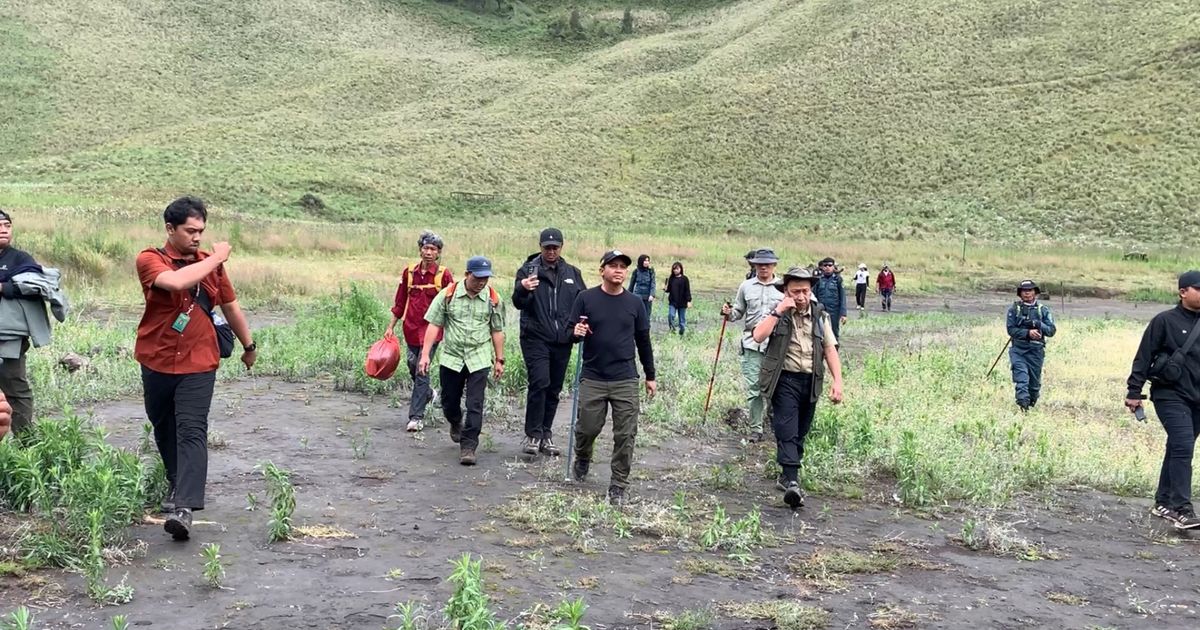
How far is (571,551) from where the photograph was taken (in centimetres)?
654

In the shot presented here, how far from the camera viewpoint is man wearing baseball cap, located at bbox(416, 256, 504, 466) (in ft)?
29.7

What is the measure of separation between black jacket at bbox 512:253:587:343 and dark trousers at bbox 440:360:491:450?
599 millimetres

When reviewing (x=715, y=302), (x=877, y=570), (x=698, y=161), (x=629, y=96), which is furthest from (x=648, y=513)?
(x=629, y=96)

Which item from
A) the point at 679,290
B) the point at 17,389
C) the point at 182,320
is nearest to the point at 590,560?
the point at 182,320

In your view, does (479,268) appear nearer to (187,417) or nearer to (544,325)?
(544,325)

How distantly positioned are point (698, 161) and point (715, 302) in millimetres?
42975

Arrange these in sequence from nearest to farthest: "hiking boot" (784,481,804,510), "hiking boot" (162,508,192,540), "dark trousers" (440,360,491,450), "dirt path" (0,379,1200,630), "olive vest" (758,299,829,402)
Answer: "dirt path" (0,379,1200,630)
"hiking boot" (162,508,192,540)
"hiking boot" (784,481,804,510)
"olive vest" (758,299,829,402)
"dark trousers" (440,360,491,450)

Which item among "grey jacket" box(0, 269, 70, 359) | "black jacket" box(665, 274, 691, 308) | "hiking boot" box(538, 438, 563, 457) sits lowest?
"hiking boot" box(538, 438, 563, 457)

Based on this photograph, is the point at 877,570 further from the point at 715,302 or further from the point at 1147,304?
the point at 1147,304

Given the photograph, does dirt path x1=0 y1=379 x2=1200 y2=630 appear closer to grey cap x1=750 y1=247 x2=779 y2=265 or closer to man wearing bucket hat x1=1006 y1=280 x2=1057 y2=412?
grey cap x1=750 y1=247 x2=779 y2=265

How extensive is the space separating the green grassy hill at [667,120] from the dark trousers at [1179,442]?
40.5 meters

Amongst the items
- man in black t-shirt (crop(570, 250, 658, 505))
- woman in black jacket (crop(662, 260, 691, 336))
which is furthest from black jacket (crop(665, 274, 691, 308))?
man in black t-shirt (crop(570, 250, 658, 505))

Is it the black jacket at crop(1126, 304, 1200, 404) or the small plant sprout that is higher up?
the black jacket at crop(1126, 304, 1200, 404)

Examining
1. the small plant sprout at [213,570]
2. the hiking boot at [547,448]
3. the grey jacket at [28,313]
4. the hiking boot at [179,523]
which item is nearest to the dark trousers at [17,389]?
the grey jacket at [28,313]
